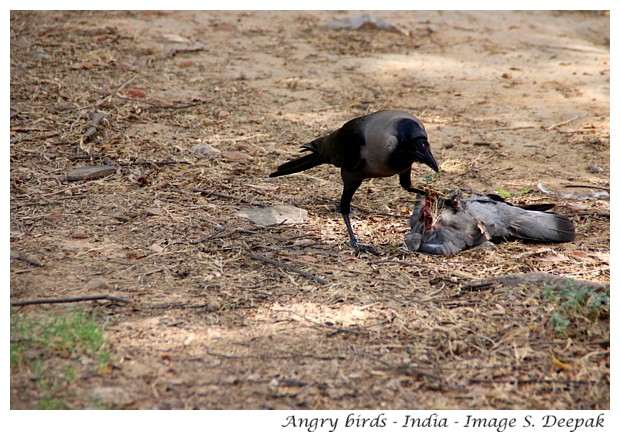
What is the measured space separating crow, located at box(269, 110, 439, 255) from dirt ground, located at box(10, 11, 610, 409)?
39 centimetres

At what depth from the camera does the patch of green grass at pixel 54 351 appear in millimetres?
3119

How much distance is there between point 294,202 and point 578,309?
2678 millimetres

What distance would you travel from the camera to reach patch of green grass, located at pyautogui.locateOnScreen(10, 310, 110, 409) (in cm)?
312

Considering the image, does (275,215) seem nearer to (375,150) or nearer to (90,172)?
(375,150)

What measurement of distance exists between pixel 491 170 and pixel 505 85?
2.56 m

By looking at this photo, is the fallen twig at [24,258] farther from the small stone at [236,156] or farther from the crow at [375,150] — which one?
the small stone at [236,156]

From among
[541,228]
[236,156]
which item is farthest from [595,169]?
[236,156]

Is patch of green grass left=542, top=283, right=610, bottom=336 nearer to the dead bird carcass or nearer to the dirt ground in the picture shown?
the dirt ground

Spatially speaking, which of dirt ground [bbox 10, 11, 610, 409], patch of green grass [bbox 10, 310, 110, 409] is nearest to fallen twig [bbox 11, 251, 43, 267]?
dirt ground [bbox 10, 11, 610, 409]

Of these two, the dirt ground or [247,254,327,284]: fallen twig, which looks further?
[247,254,327,284]: fallen twig

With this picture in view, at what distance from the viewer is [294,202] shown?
19.0 ft

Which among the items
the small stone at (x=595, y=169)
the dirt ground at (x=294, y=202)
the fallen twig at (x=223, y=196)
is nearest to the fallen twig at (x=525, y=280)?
the dirt ground at (x=294, y=202)

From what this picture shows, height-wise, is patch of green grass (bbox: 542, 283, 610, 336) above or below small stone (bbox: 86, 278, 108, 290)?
above
